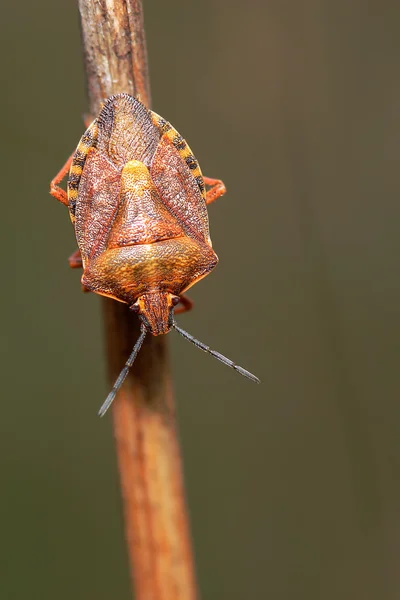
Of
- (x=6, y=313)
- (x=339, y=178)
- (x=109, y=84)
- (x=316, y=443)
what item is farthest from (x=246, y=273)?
(x=109, y=84)

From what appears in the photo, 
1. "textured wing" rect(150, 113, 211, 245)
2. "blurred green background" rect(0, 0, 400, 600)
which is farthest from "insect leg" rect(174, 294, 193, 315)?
"blurred green background" rect(0, 0, 400, 600)

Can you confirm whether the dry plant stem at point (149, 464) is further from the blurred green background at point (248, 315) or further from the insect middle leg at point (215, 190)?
the blurred green background at point (248, 315)

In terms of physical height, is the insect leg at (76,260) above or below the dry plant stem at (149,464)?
above

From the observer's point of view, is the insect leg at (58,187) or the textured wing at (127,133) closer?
the textured wing at (127,133)

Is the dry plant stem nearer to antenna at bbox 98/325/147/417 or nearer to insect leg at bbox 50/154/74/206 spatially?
antenna at bbox 98/325/147/417

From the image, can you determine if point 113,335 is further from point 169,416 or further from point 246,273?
point 246,273

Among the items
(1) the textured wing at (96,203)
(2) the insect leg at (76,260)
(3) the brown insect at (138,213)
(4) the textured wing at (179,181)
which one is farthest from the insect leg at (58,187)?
(4) the textured wing at (179,181)
